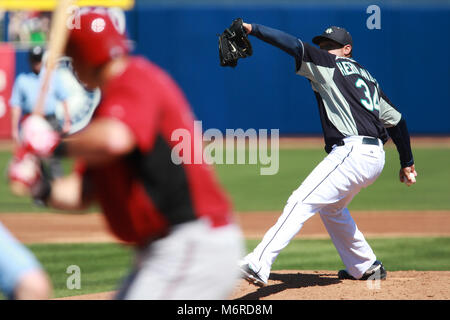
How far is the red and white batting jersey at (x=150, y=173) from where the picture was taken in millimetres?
2805

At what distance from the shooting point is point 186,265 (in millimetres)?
2961

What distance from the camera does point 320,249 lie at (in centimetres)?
897

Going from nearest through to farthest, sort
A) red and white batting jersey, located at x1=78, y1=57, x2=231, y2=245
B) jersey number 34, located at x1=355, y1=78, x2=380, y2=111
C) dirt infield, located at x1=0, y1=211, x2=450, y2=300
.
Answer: red and white batting jersey, located at x1=78, y1=57, x2=231, y2=245 < dirt infield, located at x1=0, y1=211, x2=450, y2=300 < jersey number 34, located at x1=355, y1=78, x2=380, y2=111

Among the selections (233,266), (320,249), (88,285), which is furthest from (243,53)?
A: (320,249)

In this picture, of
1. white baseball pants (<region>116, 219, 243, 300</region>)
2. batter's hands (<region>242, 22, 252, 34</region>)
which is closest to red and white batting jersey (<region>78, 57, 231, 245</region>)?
white baseball pants (<region>116, 219, 243, 300</region>)

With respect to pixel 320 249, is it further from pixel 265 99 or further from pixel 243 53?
pixel 265 99

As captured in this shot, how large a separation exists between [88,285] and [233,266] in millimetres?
4120

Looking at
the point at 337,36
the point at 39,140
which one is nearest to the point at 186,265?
the point at 39,140

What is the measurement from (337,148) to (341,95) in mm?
431

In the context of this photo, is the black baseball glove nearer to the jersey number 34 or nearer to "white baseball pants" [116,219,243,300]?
the jersey number 34

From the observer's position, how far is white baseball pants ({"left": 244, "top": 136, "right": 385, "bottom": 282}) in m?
5.69

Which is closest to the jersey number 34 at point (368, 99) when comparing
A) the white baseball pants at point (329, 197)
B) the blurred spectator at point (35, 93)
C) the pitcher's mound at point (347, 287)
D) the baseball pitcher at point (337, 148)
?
the baseball pitcher at point (337, 148)

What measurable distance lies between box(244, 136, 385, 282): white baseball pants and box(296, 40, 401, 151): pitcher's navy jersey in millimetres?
113

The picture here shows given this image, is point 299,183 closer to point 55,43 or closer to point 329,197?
point 329,197
